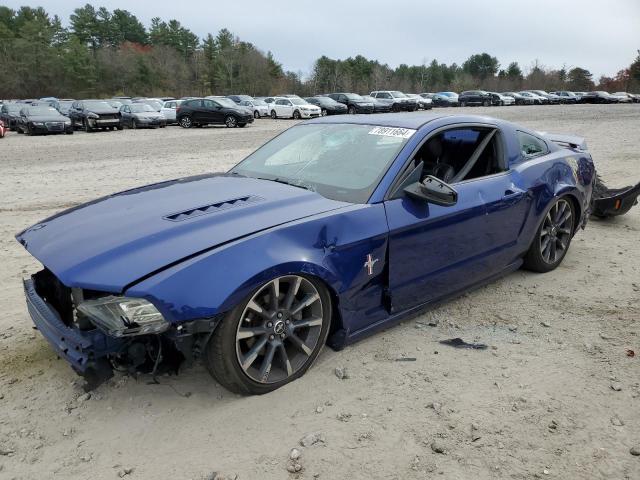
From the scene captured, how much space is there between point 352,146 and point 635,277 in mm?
3052

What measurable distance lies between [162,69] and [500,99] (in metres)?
49.4

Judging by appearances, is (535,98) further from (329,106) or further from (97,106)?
(97,106)

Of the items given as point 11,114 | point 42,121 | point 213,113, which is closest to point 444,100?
point 213,113

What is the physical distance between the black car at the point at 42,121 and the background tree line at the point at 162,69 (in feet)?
173

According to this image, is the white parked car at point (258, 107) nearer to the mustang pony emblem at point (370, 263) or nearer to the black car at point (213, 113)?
the black car at point (213, 113)

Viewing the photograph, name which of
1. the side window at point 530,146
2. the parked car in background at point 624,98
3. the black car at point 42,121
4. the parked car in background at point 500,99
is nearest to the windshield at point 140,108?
the black car at point 42,121

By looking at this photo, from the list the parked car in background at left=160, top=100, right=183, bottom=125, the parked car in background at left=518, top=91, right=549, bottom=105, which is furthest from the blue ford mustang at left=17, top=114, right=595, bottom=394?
the parked car in background at left=518, top=91, right=549, bottom=105

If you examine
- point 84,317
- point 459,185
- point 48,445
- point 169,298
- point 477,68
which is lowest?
point 48,445

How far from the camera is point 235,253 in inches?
103

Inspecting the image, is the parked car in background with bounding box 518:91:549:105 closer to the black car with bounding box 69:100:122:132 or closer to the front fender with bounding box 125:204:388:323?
the black car with bounding box 69:100:122:132

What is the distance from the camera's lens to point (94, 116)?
23.2 metres

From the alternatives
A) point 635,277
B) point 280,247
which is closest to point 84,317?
point 280,247

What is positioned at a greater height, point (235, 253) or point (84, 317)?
point (235, 253)

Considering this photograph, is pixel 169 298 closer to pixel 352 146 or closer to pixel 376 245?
pixel 376 245
